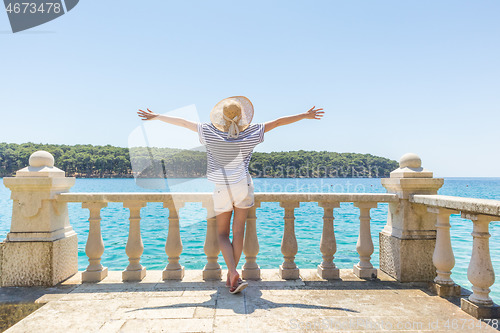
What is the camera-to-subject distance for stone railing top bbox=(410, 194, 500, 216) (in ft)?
9.36

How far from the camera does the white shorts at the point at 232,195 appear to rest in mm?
3535

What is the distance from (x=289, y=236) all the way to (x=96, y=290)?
2487 mm

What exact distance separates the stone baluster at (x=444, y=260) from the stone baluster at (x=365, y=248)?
77 cm

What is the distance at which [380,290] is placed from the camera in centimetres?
386

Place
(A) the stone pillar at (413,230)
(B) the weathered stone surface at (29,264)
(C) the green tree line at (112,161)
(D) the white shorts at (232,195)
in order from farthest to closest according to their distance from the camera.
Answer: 1. (C) the green tree line at (112,161)
2. (A) the stone pillar at (413,230)
3. (B) the weathered stone surface at (29,264)
4. (D) the white shorts at (232,195)

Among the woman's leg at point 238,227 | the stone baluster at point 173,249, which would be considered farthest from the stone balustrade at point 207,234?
the woman's leg at point 238,227

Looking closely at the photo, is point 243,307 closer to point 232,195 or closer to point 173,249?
point 232,195

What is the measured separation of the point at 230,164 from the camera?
3576 mm

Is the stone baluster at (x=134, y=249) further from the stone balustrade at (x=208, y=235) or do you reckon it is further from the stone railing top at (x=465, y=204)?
the stone railing top at (x=465, y=204)

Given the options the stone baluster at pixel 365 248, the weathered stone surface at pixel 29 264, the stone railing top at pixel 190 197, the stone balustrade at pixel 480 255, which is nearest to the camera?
the stone balustrade at pixel 480 255

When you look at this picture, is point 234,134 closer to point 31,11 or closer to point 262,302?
point 262,302

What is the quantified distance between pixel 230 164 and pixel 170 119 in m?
0.92

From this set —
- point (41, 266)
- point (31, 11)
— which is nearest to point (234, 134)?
point (41, 266)

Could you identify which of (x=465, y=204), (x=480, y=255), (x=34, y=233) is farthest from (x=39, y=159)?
(x=480, y=255)
